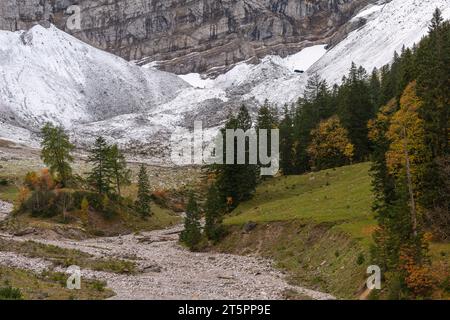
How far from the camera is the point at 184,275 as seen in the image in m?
42.6

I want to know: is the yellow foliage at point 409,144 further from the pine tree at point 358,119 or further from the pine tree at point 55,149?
the pine tree at point 55,149

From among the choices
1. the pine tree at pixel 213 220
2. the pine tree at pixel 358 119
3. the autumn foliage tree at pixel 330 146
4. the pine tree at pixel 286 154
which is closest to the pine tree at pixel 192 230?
the pine tree at pixel 213 220

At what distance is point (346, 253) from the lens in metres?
39.2

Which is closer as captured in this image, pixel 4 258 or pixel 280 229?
pixel 4 258

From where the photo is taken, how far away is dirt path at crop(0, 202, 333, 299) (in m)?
33.8

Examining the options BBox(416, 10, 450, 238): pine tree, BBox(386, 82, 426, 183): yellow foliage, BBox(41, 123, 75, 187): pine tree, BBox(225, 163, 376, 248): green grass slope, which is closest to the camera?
BBox(416, 10, 450, 238): pine tree

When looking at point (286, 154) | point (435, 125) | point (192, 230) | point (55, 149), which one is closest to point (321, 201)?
point (192, 230)

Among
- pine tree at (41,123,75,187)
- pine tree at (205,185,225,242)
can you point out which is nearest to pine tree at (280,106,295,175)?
pine tree at (205,185,225,242)

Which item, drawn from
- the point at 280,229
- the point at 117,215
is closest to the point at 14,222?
the point at 117,215

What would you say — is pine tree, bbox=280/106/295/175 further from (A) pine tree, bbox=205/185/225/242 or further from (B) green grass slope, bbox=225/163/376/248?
(A) pine tree, bbox=205/185/225/242

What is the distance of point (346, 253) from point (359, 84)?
59.6 m

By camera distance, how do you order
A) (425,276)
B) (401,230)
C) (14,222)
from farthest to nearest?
1. (14,222)
2. (401,230)
3. (425,276)

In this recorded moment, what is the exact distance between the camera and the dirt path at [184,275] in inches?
1331

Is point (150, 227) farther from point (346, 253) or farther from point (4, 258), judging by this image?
point (346, 253)
